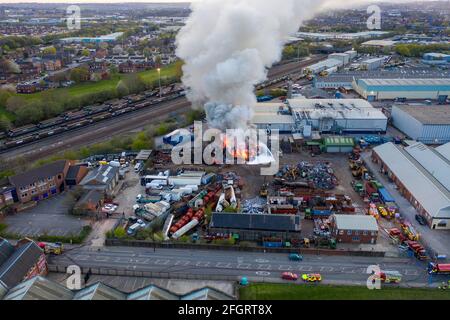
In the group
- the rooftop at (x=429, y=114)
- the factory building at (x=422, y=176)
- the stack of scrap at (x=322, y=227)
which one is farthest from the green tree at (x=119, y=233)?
the rooftop at (x=429, y=114)

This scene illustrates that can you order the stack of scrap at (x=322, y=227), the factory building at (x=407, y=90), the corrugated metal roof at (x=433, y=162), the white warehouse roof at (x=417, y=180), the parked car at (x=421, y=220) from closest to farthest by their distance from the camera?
the stack of scrap at (x=322, y=227), the white warehouse roof at (x=417, y=180), the parked car at (x=421, y=220), the corrugated metal roof at (x=433, y=162), the factory building at (x=407, y=90)

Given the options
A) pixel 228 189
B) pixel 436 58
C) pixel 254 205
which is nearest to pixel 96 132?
pixel 228 189

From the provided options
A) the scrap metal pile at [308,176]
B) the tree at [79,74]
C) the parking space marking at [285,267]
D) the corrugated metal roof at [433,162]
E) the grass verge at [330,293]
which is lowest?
the grass verge at [330,293]

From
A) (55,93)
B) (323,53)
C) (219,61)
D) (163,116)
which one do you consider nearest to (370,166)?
(219,61)

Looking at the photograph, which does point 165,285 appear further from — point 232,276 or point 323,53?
point 323,53

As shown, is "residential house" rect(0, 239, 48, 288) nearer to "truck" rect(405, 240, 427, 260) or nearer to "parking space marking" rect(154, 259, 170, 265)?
"parking space marking" rect(154, 259, 170, 265)

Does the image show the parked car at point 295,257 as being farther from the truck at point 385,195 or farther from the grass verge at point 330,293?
the truck at point 385,195
